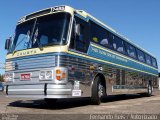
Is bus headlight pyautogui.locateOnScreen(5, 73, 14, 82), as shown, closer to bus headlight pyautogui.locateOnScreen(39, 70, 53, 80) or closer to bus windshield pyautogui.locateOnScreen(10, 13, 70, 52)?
bus windshield pyautogui.locateOnScreen(10, 13, 70, 52)

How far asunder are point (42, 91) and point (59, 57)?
119 centimetres

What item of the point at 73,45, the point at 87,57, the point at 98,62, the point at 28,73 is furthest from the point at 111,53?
the point at 28,73

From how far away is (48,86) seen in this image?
906 centimetres

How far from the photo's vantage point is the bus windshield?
31.0 ft

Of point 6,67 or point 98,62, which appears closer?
point 6,67

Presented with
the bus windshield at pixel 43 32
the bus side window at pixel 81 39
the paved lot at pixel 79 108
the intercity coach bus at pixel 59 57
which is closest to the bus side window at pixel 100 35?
the intercity coach bus at pixel 59 57

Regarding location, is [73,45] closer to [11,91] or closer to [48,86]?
[48,86]

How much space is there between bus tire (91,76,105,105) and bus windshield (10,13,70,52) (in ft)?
7.96

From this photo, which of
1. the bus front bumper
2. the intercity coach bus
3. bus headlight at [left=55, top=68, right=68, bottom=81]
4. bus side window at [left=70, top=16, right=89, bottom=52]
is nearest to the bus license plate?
the intercity coach bus

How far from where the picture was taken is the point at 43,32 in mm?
9844

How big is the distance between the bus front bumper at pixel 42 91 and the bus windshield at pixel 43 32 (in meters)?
1.36

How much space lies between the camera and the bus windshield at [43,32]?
945 cm

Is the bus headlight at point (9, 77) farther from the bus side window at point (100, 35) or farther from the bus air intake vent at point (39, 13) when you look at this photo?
the bus side window at point (100, 35)

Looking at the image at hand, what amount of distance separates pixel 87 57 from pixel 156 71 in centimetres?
1382
